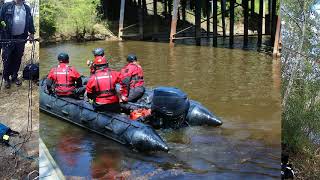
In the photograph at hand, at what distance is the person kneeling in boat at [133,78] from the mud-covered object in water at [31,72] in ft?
2.87

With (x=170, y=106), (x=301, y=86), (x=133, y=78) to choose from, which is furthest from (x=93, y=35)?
(x=301, y=86)

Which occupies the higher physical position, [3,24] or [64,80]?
[3,24]

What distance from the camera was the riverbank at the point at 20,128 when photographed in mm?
3850

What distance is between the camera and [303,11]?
12.7ft

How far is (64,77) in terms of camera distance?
4676mm

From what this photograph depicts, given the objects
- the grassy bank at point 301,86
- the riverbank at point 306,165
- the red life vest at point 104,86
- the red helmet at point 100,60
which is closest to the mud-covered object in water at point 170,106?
the red life vest at point 104,86

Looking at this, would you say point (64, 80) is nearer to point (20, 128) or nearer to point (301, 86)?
point (20, 128)

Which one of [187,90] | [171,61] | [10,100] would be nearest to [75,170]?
[10,100]

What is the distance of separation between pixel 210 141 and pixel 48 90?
5.25 feet

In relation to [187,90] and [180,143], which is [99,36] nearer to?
[180,143]

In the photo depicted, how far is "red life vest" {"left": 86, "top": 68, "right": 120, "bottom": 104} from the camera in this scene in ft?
15.6

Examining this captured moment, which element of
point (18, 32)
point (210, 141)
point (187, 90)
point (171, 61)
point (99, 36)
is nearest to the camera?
point (18, 32)

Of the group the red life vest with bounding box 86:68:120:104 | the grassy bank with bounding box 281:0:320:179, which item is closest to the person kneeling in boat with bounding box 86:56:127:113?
the red life vest with bounding box 86:68:120:104

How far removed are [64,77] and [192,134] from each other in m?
1.37
